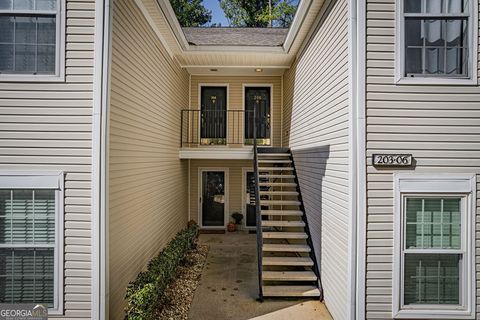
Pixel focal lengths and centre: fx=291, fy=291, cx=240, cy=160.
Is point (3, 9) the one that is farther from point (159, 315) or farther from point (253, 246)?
point (253, 246)

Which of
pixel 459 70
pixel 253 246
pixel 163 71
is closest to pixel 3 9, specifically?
pixel 163 71

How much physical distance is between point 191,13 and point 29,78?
21.7 metres

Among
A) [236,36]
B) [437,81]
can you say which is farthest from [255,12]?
[437,81]

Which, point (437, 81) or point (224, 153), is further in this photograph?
point (224, 153)

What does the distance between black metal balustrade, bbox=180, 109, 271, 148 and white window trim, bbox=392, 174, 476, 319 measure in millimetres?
6204

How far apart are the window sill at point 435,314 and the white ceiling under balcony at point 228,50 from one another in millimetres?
5016

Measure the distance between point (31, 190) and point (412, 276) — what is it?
5045 mm

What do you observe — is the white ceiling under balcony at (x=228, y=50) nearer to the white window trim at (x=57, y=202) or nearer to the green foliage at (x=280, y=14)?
the white window trim at (x=57, y=202)

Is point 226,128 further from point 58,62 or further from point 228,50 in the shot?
point 58,62

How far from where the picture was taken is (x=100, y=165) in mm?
3650

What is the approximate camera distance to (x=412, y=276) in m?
3.81

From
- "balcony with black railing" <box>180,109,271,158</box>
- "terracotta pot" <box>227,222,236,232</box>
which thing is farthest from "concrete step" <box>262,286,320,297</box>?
"balcony with black railing" <box>180,109,271,158</box>

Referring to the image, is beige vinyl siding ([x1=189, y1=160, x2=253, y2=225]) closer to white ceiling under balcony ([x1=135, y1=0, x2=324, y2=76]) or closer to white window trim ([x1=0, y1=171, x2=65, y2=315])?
white ceiling under balcony ([x1=135, y1=0, x2=324, y2=76])

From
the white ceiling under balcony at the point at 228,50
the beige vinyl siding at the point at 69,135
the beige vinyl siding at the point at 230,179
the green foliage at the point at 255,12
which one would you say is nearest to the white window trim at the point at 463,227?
the white ceiling under balcony at the point at 228,50
